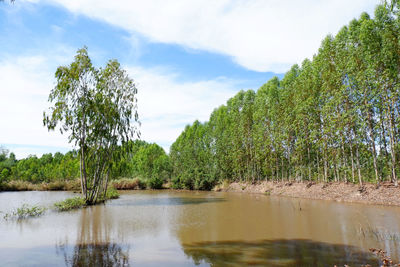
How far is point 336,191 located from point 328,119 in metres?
5.58

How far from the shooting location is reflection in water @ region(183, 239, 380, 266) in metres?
5.84

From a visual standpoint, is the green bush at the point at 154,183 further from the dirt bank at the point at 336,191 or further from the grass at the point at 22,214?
the grass at the point at 22,214

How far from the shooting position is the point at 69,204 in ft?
52.8

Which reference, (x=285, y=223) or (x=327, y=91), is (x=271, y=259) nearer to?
(x=285, y=223)

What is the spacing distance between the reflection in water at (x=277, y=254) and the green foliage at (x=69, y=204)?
437 inches

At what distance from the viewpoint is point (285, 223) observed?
35.0 feet

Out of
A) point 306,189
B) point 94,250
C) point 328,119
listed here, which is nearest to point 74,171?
point 306,189

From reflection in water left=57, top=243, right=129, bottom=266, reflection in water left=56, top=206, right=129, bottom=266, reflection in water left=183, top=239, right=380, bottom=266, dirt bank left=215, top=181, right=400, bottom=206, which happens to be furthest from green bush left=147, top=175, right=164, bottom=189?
reflection in water left=183, top=239, right=380, bottom=266

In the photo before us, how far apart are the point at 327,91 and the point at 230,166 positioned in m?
18.6

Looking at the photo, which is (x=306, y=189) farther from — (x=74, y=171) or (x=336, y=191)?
(x=74, y=171)

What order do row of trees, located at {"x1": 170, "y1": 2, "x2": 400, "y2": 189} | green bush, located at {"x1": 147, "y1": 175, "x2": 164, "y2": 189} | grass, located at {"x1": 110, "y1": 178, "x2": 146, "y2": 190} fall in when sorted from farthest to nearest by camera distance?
green bush, located at {"x1": 147, "y1": 175, "x2": 164, "y2": 189} < grass, located at {"x1": 110, "y1": 178, "x2": 146, "y2": 190} < row of trees, located at {"x1": 170, "y1": 2, "x2": 400, "y2": 189}

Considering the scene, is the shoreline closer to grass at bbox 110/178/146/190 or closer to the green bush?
grass at bbox 110/178/146/190

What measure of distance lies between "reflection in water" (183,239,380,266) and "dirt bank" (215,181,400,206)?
10.8 m

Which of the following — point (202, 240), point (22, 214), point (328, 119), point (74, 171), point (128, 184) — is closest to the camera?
point (202, 240)
